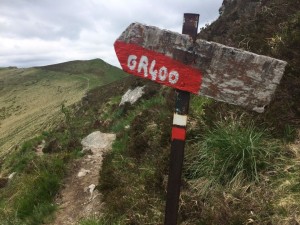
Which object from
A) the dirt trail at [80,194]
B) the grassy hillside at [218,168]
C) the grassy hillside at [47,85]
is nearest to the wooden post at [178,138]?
the grassy hillside at [218,168]

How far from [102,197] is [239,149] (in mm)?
3095

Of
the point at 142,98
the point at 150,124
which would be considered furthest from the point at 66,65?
the point at 150,124

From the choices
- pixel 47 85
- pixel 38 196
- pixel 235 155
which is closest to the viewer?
pixel 235 155

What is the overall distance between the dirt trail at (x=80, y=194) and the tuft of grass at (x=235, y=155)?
7.03 feet

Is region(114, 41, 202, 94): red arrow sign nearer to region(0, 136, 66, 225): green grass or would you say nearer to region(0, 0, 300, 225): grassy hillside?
region(0, 0, 300, 225): grassy hillside

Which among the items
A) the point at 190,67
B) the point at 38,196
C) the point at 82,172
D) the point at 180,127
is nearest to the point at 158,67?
the point at 190,67

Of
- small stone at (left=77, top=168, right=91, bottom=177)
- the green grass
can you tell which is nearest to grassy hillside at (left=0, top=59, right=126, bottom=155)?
small stone at (left=77, top=168, right=91, bottom=177)

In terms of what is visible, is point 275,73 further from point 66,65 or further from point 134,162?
point 66,65

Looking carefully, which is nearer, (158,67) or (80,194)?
(158,67)

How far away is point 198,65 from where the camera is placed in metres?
3.31

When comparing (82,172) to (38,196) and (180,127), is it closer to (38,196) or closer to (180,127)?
(38,196)

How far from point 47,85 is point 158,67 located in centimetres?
8648

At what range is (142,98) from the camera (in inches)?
597

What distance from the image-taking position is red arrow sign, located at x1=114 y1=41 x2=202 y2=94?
3.31 m
